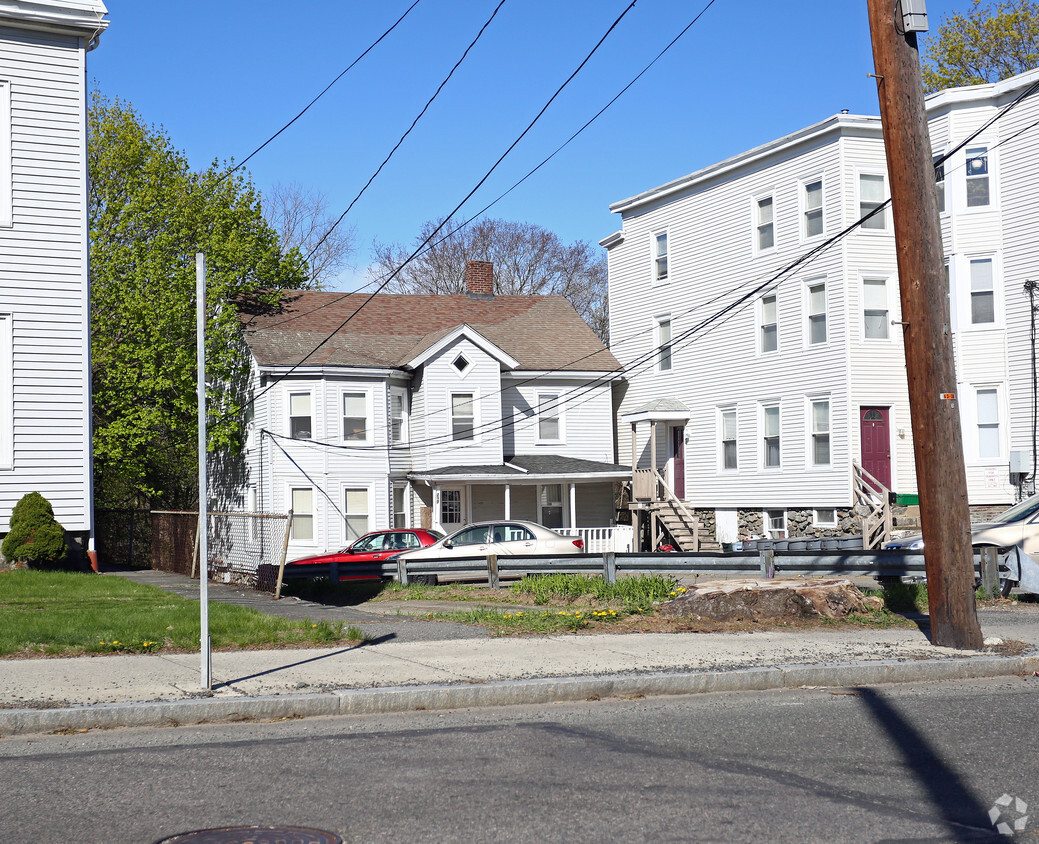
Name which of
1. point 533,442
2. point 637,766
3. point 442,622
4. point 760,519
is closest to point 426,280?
point 533,442

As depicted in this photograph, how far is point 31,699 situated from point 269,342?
26.4m

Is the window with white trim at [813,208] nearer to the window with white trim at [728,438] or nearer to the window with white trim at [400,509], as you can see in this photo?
the window with white trim at [728,438]

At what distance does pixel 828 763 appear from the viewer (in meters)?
6.74

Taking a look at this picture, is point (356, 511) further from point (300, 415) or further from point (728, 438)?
point (728, 438)

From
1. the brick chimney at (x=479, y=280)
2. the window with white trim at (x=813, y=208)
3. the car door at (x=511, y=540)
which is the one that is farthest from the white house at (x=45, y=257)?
the brick chimney at (x=479, y=280)

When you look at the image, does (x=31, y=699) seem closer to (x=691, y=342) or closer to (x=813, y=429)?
(x=813, y=429)

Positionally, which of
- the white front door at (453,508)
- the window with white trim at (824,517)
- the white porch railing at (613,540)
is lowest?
the white porch railing at (613,540)

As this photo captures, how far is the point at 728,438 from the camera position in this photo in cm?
3353

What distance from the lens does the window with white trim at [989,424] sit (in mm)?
28359

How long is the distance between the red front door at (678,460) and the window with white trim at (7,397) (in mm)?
21341

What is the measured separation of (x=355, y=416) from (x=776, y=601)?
22.0 metres

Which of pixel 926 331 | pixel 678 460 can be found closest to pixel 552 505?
pixel 678 460

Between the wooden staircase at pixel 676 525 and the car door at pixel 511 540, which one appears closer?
the car door at pixel 511 540

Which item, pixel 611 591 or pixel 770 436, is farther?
pixel 770 436
